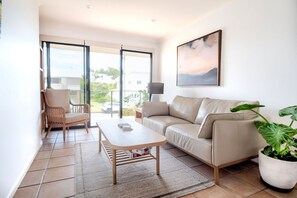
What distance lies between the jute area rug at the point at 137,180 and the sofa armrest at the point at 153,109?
3.89ft

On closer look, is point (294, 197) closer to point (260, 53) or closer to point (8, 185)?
point (260, 53)

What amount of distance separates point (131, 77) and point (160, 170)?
311 centimetres

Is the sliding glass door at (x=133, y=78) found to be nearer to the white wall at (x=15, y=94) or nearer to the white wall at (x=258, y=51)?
the white wall at (x=258, y=51)

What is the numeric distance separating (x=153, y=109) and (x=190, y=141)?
56.1 inches

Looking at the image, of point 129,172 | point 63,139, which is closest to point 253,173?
point 129,172

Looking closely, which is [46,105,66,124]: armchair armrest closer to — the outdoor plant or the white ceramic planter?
the outdoor plant

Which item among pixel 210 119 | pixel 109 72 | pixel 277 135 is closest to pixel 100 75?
pixel 109 72

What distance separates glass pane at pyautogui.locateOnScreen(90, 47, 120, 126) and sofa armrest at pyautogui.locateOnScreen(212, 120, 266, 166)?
10.5 feet

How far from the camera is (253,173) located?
75.4 inches

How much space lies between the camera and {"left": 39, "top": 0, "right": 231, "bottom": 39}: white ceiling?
2.64 metres

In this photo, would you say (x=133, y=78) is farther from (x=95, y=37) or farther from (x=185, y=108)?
(x=185, y=108)

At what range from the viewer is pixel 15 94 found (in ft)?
5.37

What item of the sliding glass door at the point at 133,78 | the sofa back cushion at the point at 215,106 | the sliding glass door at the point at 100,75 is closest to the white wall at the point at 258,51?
the sofa back cushion at the point at 215,106

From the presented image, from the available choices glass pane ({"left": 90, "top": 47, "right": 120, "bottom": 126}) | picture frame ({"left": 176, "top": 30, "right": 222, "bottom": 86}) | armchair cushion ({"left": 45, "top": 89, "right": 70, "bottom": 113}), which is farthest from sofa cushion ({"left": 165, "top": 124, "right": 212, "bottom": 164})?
glass pane ({"left": 90, "top": 47, "right": 120, "bottom": 126})
